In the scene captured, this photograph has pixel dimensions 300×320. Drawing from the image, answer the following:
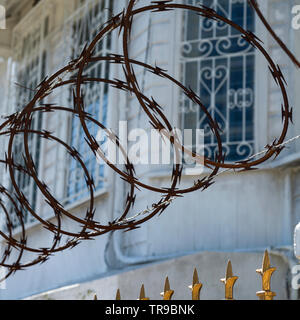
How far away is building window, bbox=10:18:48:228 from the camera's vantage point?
1372cm

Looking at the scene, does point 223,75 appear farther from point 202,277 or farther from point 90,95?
point 90,95

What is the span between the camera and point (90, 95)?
1215 centimetres

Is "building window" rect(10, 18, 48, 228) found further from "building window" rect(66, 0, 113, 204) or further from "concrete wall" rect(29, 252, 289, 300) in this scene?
"concrete wall" rect(29, 252, 289, 300)

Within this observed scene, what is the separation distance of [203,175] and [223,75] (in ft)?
3.91

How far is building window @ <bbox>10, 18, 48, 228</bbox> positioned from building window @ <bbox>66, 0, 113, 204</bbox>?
1.26 meters

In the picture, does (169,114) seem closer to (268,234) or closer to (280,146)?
(268,234)

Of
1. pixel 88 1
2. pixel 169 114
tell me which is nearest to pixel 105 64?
pixel 88 1

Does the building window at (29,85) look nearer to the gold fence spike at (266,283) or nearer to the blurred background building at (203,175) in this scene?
the blurred background building at (203,175)

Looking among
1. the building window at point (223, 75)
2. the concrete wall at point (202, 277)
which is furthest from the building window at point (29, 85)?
the concrete wall at point (202, 277)

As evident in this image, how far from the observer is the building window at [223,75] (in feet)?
32.1

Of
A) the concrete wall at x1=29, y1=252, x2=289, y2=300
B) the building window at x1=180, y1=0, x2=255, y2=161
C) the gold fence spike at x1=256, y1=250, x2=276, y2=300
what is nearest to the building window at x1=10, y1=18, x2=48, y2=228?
the building window at x1=180, y1=0, x2=255, y2=161

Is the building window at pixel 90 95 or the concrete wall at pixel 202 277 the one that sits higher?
the building window at pixel 90 95

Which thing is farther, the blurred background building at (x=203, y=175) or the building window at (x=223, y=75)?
the building window at (x=223, y=75)

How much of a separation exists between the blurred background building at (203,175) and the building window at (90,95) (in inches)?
1.0
